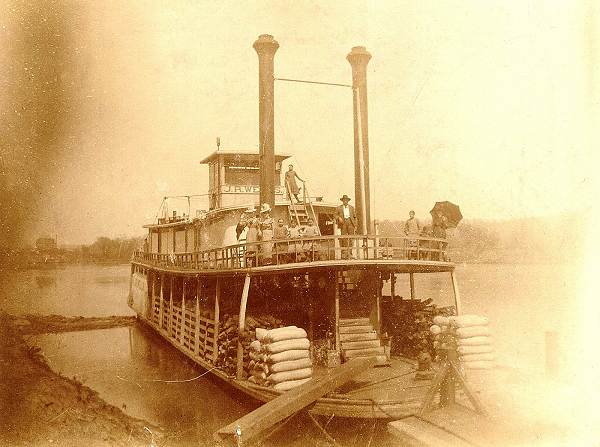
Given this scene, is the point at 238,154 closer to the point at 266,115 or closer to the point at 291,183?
the point at 291,183

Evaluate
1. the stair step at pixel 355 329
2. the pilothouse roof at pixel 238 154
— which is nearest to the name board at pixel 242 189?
the pilothouse roof at pixel 238 154

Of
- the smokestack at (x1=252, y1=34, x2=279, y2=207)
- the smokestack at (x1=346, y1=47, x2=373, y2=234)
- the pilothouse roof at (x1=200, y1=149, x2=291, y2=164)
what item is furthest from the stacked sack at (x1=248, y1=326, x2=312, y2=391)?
the pilothouse roof at (x1=200, y1=149, x2=291, y2=164)

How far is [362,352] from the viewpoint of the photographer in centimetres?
1220

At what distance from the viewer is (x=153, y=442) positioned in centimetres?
997

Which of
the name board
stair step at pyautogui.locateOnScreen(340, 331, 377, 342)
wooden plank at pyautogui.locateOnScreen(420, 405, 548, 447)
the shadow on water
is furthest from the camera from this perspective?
the name board

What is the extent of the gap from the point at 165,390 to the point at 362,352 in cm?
690

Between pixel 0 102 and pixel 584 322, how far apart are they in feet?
36.4

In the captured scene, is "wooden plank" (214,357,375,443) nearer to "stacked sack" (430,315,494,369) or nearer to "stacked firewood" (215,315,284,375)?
"stacked sack" (430,315,494,369)

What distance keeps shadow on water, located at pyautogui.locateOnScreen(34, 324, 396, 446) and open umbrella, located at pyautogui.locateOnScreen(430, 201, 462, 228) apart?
627 cm

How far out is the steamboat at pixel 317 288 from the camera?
35.3 feet

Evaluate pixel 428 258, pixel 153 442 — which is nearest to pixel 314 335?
pixel 428 258

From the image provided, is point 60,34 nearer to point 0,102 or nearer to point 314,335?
point 0,102

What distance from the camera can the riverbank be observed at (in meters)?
8.61

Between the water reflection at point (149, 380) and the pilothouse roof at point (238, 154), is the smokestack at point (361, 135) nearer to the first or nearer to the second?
the pilothouse roof at point (238, 154)
